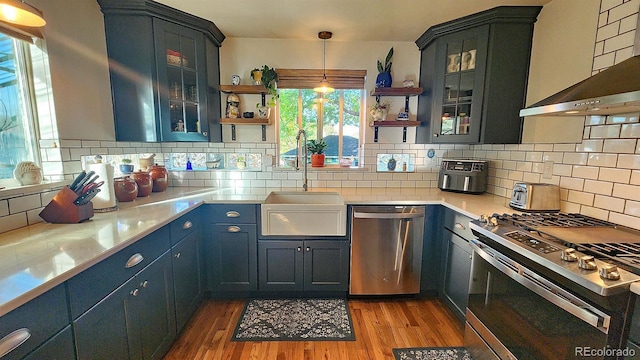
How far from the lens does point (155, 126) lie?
218 centimetres

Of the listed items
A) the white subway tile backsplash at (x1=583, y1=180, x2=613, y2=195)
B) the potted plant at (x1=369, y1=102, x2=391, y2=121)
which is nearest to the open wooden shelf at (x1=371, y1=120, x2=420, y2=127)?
the potted plant at (x1=369, y1=102, x2=391, y2=121)

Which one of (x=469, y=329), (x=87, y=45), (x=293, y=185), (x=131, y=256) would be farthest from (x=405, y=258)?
(x=87, y=45)

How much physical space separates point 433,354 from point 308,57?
8.72ft

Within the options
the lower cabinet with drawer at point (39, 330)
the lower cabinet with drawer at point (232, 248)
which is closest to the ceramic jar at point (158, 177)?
the lower cabinet with drawer at point (232, 248)

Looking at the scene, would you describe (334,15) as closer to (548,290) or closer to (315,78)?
(315,78)

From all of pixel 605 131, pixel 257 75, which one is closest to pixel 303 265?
pixel 257 75

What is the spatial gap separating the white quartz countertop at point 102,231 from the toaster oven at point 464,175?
7 centimetres

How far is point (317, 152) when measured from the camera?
8.96 ft

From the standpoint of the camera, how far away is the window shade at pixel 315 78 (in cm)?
262

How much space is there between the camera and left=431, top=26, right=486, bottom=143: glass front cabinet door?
2148 mm

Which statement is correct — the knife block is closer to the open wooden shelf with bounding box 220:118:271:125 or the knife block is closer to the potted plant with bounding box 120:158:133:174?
the potted plant with bounding box 120:158:133:174

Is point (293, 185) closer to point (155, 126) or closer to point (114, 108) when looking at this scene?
point (155, 126)

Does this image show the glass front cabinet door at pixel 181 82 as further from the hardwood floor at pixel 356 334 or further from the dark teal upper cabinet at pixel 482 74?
the dark teal upper cabinet at pixel 482 74

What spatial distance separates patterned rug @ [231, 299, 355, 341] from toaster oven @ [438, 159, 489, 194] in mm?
1445
